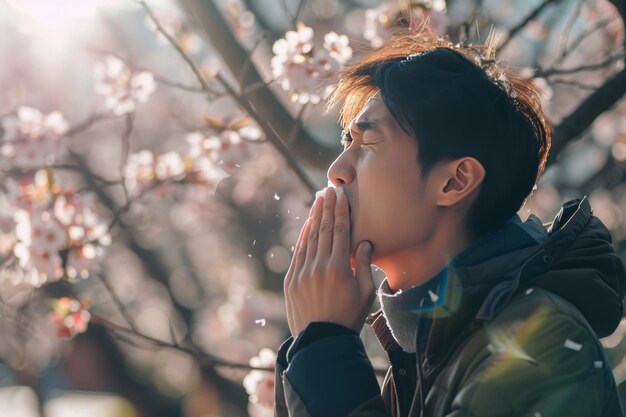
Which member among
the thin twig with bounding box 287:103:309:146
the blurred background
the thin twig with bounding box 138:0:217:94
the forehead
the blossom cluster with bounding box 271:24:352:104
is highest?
the forehead

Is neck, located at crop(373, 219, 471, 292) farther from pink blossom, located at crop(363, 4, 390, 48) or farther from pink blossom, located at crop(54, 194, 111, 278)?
pink blossom, located at crop(54, 194, 111, 278)

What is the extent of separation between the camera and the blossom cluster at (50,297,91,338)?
5.29 meters

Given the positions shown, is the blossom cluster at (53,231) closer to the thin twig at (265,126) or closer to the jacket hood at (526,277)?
the thin twig at (265,126)

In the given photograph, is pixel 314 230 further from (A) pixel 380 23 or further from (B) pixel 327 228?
(A) pixel 380 23

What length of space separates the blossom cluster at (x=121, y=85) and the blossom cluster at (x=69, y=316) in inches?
62.9

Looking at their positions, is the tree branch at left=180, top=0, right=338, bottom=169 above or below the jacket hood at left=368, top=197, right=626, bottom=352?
below

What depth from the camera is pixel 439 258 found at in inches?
86.2

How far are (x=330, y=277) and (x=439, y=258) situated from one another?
0.30 m

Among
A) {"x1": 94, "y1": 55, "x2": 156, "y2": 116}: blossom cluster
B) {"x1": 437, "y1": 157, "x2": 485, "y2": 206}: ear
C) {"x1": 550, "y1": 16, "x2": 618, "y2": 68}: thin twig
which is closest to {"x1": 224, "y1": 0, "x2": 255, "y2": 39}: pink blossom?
{"x1": 94, "y1": 55, "x2": 156, "y2": 116}: blossom cluster

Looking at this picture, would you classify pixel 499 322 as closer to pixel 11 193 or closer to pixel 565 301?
pixel 565 301

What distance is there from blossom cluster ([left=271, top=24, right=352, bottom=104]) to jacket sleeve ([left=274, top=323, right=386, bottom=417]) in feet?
8.55

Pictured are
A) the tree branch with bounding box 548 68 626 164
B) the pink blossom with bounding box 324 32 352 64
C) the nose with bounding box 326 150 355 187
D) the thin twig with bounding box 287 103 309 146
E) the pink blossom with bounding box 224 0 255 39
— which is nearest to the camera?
the nose with bounding box 326 150 355 187

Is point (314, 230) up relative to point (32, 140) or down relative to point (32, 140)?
up

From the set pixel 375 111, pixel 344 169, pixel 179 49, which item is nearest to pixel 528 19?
pixel 179 49
